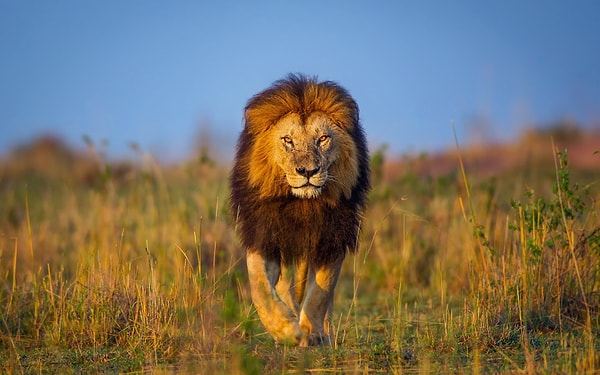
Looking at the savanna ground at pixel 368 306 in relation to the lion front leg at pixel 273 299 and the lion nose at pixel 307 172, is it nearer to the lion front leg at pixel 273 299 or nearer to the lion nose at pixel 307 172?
the lion front leg at pixel 273 299

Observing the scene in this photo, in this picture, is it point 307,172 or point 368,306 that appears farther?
point 368,306

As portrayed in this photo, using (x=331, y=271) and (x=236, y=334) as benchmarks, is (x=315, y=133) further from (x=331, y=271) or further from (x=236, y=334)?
(x=236, y=334)

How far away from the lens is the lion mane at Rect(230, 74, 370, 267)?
5.59 m

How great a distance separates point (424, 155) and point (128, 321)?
16.0ft

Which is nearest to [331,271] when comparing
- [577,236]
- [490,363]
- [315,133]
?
[315,133]

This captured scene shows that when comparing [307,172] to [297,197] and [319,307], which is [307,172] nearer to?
[297,197]

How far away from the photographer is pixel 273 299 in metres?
5.30

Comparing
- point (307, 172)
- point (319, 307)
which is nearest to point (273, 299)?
point (319, 307)

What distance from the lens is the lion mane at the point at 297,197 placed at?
559cm

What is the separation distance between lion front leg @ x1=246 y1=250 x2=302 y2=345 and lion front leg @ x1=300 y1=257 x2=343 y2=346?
5.0 inches

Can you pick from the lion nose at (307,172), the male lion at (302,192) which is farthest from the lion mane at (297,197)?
the lion nose at (307,172)

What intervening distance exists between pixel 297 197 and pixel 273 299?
0.71 m

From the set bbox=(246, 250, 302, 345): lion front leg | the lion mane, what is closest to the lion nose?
the lion mane

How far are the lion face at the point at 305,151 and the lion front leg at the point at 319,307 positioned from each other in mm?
617
